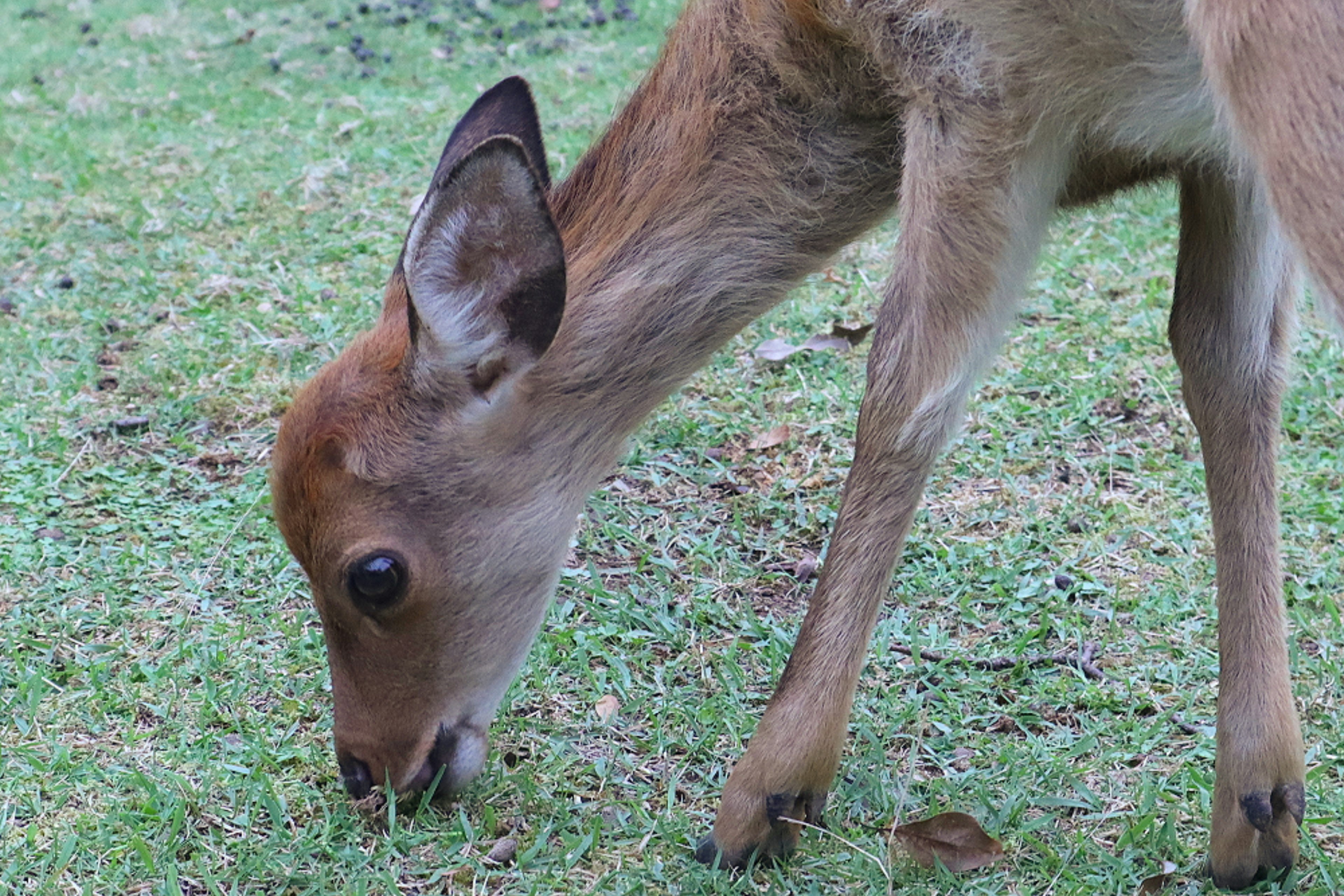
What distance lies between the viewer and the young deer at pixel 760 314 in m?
3.12

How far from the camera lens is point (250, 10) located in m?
12.7

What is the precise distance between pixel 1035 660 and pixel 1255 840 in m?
0.96

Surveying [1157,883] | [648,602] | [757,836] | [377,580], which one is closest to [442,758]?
[377,580]

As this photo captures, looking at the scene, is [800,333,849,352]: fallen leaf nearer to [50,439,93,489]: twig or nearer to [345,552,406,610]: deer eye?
[345,552,406,610]: deer eye

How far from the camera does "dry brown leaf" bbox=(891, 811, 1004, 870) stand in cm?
318

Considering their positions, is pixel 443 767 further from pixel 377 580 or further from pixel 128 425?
pixel 128 425

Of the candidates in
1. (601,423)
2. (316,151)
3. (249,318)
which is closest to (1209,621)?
(601,423)

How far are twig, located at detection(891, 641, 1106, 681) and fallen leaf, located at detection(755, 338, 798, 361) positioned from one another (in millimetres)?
1788

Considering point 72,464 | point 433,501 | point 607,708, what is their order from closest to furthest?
1. point 433,501
2. point 607,708
3. point 72,464

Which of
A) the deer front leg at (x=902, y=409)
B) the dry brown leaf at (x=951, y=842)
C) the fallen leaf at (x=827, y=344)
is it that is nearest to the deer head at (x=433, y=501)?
the deer front leg at (x=902, y=409)

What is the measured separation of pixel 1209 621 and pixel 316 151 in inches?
240

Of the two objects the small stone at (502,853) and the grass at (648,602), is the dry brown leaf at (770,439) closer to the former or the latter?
the grass at (648,602)

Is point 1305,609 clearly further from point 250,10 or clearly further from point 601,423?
point 250,10

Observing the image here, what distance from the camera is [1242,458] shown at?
3.54 meters
